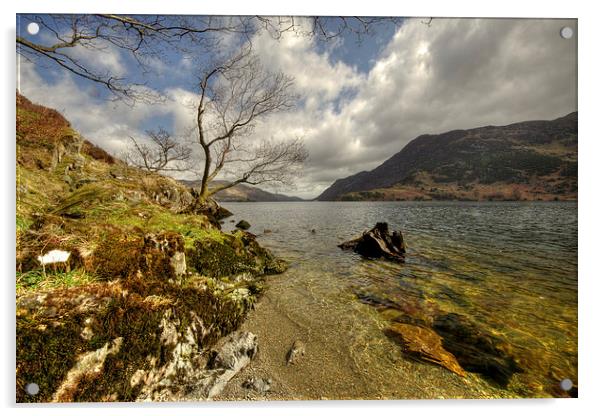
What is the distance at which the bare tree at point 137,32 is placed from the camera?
401 cm

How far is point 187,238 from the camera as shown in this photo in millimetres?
5957

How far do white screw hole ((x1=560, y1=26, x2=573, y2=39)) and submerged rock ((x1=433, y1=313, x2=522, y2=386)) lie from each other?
6216 millimetres

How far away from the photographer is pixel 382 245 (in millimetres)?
12047

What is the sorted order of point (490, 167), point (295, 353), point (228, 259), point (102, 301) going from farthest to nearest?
point (490, 167) → point (228, 259) → point (295, 353) → point (102, 301)

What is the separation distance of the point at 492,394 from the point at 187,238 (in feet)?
23.1

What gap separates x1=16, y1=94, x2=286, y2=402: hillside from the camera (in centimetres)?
259

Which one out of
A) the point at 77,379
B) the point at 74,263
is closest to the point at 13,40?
the point at 74,263

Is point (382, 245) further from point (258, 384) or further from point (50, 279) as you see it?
point (50, 279)

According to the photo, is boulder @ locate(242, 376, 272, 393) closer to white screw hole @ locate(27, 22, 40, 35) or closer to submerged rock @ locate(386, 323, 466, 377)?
submerged rock @ locate(386, 323, 466, 377)

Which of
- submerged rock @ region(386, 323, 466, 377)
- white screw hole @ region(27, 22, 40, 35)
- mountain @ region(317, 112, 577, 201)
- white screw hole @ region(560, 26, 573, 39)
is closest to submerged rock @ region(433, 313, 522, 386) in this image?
submerged rock @ region(386, 323, 466, 377)

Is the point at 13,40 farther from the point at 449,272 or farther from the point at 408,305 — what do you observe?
the point at 449,272

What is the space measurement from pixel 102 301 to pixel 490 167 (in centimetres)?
3119
